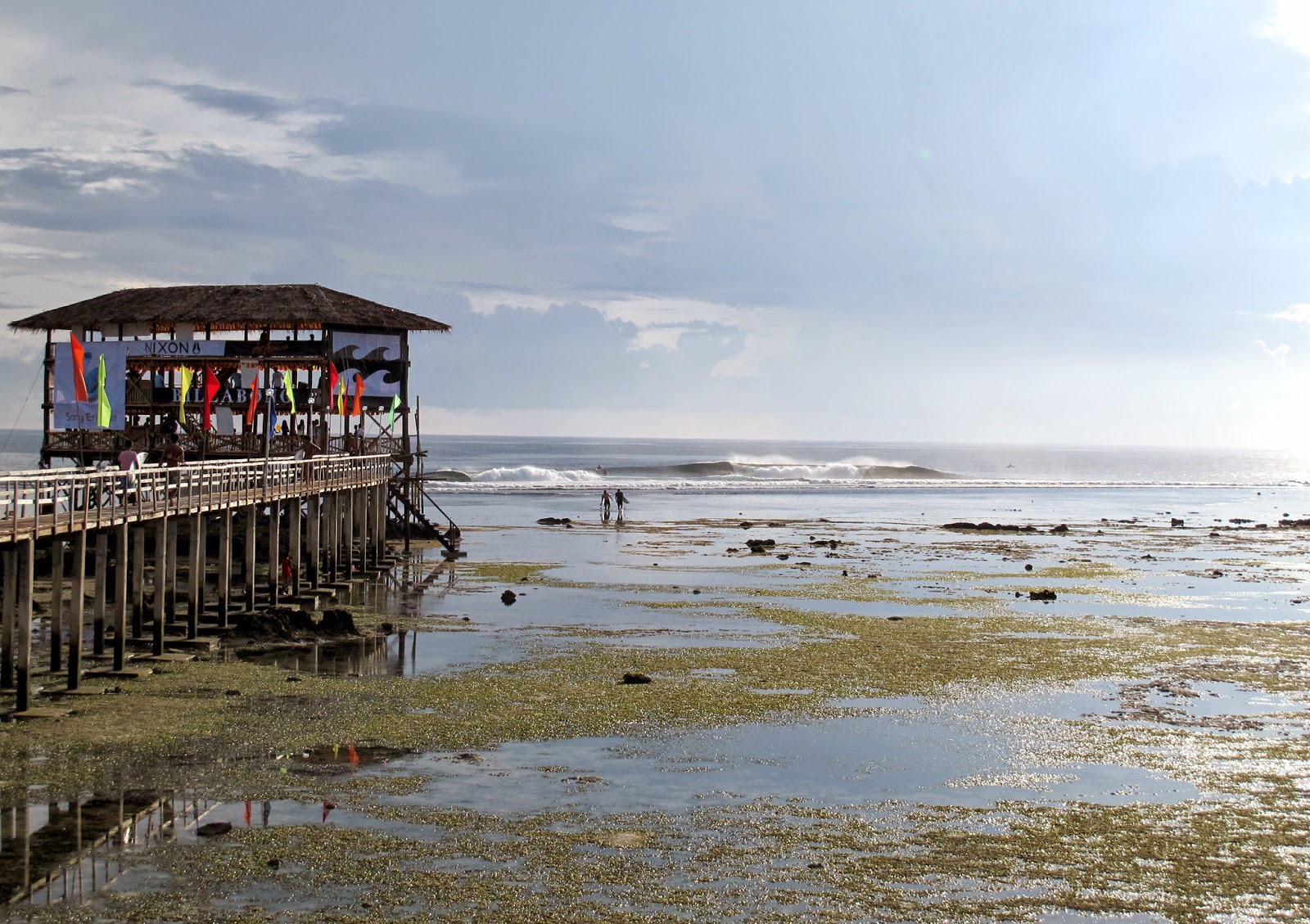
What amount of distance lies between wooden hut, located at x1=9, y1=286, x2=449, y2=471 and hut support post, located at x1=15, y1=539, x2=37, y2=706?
2605 centimetres

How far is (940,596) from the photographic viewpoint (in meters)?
37.4

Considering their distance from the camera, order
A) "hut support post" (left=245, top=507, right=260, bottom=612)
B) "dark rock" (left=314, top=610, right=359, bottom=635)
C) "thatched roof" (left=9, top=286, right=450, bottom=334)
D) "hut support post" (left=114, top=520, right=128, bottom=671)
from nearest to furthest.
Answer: "hut support post" (left=114, top=520, right=128, bottom=671), "dark rock" (left=314, top=610, right=359, bottom=635), "hut support post" (left=245, top=507, right=260, bottom=612), "thatched roof" (left=9, top=286, right=450, bottom=334)

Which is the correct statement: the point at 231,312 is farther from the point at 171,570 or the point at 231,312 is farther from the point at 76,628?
the point at 76,628

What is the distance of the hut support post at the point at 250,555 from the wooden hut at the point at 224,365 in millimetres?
14060

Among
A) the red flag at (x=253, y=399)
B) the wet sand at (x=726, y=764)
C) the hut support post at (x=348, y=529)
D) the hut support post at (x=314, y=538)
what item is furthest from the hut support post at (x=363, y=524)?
the wet sand at (x=726, y=764)

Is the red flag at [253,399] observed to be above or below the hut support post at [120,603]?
above

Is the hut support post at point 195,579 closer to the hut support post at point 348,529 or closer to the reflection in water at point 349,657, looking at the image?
the reflection in water at point 349,657

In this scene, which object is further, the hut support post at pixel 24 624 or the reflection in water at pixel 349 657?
the reflection in water at pixel 349 657

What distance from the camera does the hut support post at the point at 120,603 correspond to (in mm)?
22859

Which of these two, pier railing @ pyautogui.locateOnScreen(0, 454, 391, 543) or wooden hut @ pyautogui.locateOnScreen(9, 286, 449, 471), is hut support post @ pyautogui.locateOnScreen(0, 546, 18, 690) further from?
wooden hut @ pyautogui.locateOnScreen(9, 286, 449, 471)

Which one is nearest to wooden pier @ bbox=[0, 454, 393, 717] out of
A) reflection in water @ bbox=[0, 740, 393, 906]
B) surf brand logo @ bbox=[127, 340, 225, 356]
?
reflection in water @ bbox=[0, 740, 393, 906]

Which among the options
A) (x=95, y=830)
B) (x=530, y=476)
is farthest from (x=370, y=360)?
(x=530, y=476)

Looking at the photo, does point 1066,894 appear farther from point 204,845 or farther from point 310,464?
point 310,464

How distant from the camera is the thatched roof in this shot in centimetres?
4903
